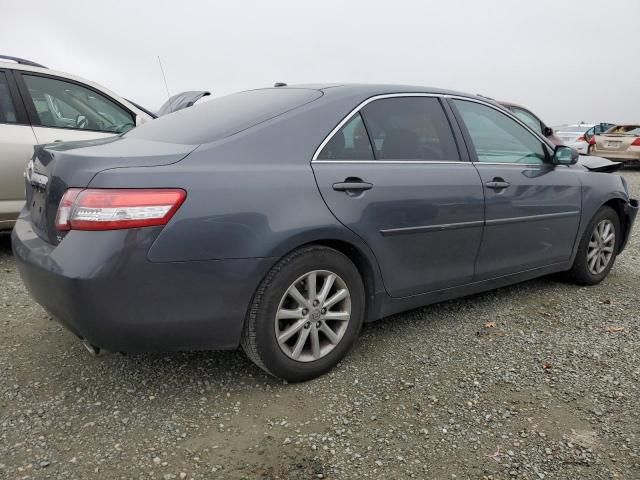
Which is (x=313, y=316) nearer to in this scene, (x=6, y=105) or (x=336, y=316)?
(x=336, y=316)

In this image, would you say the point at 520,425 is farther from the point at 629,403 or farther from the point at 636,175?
the point at 636,175

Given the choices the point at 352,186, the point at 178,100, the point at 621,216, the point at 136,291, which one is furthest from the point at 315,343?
the point at 178,100

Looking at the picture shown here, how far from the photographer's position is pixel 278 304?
243 cm

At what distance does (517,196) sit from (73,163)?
2.61 metres

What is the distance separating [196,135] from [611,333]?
2.80m

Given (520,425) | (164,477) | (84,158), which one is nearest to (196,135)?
(84,158)

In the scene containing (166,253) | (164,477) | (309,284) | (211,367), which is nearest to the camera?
(164,477)

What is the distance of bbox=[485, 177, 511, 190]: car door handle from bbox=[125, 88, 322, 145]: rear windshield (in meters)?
1.21

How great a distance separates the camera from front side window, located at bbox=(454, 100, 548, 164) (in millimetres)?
3365

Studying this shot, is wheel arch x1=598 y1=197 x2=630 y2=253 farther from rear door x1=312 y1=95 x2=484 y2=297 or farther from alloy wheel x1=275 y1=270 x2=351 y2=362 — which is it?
Answer: alloy wheel x1=275 y1=270 x2=351 y2=362

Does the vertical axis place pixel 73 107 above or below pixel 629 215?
above

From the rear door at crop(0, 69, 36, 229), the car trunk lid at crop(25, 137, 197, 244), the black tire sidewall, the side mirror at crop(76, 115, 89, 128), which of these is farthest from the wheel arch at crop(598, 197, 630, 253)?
the rear door at crop(0, 69, 36, 229)

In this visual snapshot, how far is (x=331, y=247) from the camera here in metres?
2.62

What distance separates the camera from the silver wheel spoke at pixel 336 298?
8.54 ft
